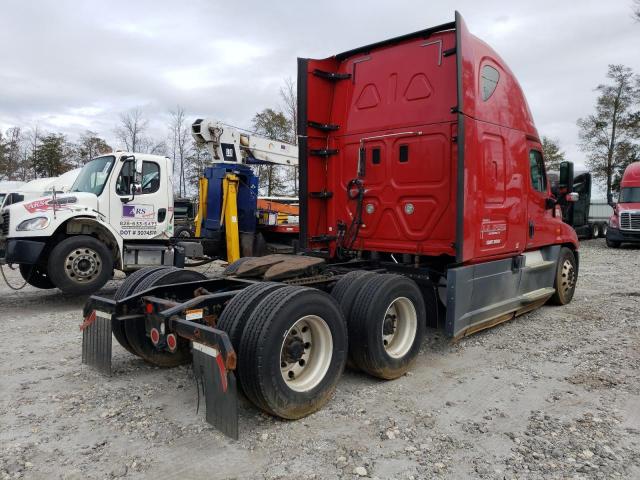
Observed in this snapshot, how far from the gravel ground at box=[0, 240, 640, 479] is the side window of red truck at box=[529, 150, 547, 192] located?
2169 mm

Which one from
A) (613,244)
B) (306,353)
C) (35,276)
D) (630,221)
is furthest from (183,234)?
(613,244)

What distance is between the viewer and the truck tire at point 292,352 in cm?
332

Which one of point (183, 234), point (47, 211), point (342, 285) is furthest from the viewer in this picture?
point (183, 234)

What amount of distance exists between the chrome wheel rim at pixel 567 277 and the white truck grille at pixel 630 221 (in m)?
13.4

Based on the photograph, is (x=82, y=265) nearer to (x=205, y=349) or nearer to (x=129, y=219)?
(x=129, y=219)

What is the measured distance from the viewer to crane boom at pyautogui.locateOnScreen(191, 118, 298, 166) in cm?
1004

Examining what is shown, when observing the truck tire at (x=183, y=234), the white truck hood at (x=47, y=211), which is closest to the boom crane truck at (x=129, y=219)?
the white truck hood at (x=47, y=211)

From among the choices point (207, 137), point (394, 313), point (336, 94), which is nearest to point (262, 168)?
point (207, 137)

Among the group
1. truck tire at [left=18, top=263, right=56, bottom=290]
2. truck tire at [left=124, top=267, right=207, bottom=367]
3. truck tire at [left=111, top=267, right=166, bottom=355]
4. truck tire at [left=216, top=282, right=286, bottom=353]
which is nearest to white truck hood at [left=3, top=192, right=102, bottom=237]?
truck tire at [left=18, top=263, right=56, bottom=290]

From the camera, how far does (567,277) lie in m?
7.62

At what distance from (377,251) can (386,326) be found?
5.55ft

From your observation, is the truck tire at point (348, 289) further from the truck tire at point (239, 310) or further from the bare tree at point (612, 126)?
the bare tree at point (612, 126)

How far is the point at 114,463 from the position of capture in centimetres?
300

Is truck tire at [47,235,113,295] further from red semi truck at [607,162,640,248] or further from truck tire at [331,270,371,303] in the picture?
red semi truck at [607,162,640,248]
